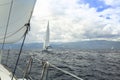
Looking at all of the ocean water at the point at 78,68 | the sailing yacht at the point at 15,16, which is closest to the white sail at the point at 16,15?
the sailing yacht at the point at 15,16

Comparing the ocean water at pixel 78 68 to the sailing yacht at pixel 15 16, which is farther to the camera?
the ocean water at pixel 78 68

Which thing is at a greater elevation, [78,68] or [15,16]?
[15,16]

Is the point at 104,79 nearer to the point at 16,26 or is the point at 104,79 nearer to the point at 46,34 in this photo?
the point at 16,26

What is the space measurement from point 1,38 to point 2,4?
1.07m

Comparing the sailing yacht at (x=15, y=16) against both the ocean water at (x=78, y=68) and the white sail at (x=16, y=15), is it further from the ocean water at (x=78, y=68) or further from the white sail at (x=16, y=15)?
the ocean water at (x=78, y=68)

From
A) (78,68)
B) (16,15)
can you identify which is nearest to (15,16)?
(16,15)

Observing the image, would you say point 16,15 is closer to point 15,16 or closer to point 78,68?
point 15,16

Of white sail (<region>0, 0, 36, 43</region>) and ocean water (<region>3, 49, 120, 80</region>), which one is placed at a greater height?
white sail (<region>0, 0, 36, 43</region>)

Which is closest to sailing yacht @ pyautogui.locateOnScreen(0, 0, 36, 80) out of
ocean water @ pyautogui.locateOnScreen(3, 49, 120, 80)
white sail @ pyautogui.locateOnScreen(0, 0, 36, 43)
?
white sail @ pyautogui.locateOnScreen(0, 0, 36, 43)

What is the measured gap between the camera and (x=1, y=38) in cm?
580

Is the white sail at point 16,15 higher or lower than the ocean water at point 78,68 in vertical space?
higher

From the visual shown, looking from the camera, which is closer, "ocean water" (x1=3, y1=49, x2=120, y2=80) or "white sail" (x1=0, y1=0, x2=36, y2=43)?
"white sail" (x1=0, y1=0, x2=36, y2=43)

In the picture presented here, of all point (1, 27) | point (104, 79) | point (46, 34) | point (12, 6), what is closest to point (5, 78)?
point (1, 27)

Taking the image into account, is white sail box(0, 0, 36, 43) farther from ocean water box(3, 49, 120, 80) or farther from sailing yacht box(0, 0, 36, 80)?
ocean water box(3, 49, 120, 80)
